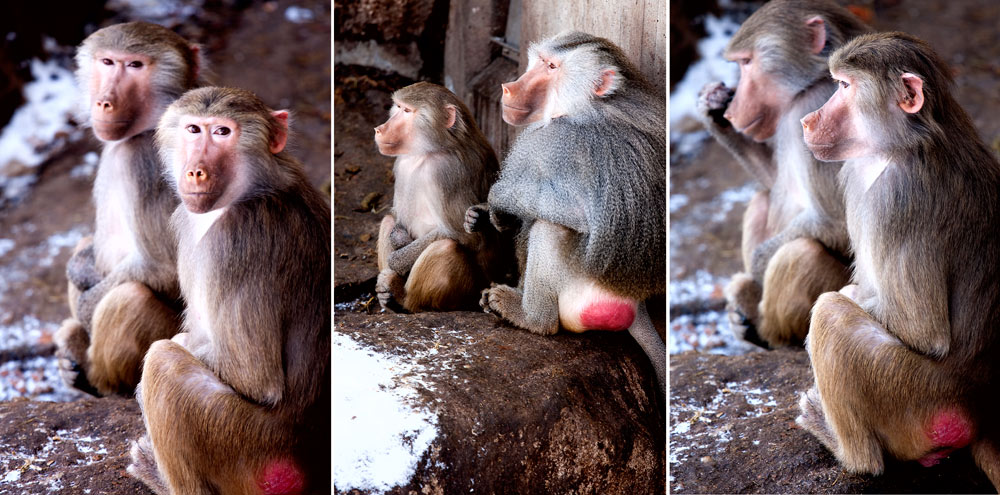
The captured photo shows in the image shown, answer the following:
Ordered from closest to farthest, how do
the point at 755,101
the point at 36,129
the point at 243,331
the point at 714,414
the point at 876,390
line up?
the point at 243,331 < the point at 876,390 < the point at 714,414 < the point at 755,101 < the point at 36,129

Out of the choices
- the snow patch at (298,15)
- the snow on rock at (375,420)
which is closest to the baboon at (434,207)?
the snow on rock at (375,420)

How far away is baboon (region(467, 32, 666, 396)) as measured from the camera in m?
2.78

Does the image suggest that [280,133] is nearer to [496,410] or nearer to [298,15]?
[496,410]

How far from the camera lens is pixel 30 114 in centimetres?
579

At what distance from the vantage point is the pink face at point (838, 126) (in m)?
2.88

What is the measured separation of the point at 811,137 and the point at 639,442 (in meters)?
1.03

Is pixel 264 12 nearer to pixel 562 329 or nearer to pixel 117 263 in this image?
pixel 117 263

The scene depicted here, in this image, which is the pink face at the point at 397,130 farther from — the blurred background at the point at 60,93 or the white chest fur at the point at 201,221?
the blurred background at the point at 60,93

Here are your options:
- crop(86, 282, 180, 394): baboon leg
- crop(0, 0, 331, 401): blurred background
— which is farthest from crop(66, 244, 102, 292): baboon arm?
crop(0, 0, 331, 401): blurred background

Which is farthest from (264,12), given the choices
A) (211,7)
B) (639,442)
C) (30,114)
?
(639,442)

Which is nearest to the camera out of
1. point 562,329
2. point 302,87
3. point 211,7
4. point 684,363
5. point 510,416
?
point 510,416

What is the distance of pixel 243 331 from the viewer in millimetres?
2621

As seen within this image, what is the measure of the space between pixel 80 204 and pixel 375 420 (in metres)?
3.99

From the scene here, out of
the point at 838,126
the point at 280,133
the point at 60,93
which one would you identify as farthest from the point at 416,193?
the point at 60,93
